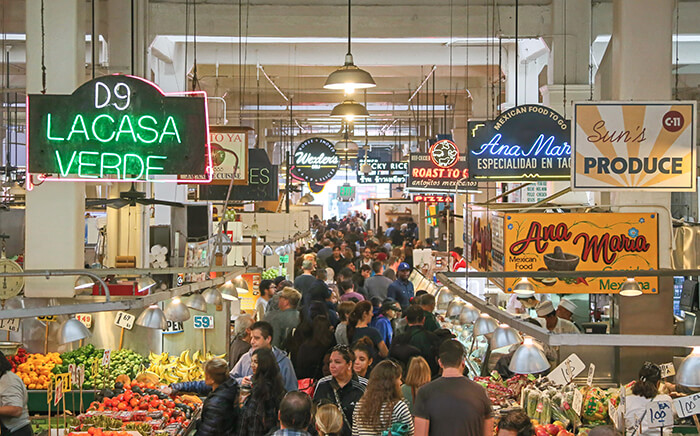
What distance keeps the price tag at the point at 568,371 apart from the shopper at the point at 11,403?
16.3ft

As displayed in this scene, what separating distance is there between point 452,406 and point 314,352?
3.44 m

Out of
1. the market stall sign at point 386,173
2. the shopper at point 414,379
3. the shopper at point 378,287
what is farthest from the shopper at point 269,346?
the market stall sign at point 386,173

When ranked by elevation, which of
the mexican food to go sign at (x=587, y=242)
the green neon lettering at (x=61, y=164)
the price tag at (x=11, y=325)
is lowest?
the price tag at (x=11, y=325)

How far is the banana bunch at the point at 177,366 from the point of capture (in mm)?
9898

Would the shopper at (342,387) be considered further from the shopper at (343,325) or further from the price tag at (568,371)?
the shopper at (343,325)

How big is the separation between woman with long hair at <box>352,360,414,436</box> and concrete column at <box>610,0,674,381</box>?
4.21m

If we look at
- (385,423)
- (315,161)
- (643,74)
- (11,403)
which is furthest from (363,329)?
(315,161)

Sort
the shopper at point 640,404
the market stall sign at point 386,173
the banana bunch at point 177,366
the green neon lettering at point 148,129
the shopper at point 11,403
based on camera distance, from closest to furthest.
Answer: the green neon lettering at point 148,129 → the shopper at point 11,403 → the shopper at point 640,404 → the banana bunch at point 177,366 → the market stall sign at point 386,173

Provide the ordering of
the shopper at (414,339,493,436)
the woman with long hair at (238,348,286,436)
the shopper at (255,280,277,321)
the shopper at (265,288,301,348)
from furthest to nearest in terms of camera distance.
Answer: the shopper at (255,280,277,321)
the shopper at (265,288,301,348)
the woman with long hair at (238,348,286,436)
the shopper at (414,339,493,436)

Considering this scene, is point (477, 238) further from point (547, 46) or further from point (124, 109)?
point (124, 109)

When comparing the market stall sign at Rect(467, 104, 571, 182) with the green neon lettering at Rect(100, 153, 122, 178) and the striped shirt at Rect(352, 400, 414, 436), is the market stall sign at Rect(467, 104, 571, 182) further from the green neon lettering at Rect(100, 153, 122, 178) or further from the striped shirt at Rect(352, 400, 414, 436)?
the green neon lettering at Rect(100, 153, 122, 178)

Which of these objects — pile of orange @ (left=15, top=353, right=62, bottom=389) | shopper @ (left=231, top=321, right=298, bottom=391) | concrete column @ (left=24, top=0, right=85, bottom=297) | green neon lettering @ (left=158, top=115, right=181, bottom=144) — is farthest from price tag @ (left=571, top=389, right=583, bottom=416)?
concrete column @ (left=24, top=0, right=85, bottom=297)

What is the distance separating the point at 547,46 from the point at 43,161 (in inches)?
338

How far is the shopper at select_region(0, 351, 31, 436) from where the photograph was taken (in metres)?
6.92
